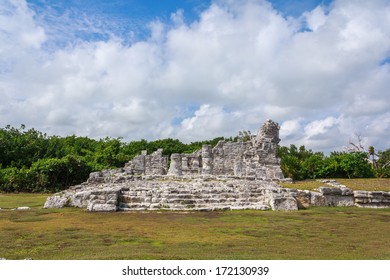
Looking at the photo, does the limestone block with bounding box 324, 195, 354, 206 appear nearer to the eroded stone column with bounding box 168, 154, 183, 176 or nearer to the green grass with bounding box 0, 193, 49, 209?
the eroded stone column with bounding box 168, 154, 183, 176

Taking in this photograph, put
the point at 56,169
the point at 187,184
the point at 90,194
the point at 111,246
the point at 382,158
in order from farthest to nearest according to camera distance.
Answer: the point at 382,158
the point at 56,169
the point at 187,184
the point at 90,194
the point at 111,246

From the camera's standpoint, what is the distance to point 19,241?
7.46 meters

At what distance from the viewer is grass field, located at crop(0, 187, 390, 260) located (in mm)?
6309

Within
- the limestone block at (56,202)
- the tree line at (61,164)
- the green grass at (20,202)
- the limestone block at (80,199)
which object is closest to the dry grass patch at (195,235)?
the limestone block at (56,202)

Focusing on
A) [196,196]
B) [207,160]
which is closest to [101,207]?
[196,196]

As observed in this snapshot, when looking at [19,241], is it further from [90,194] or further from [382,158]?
[382,158]

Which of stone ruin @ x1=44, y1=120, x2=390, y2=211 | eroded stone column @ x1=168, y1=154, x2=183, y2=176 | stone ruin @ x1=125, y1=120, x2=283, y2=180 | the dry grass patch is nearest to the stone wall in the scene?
stone ruin @ x1=44, y1=120, x2=390, y2=211

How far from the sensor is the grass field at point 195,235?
20.7ft

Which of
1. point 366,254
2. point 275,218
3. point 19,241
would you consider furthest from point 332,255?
point 19,241

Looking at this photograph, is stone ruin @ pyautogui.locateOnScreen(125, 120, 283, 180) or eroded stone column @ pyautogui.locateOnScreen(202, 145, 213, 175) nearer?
stone ruin @ pyautogui.locateOnScreen(125, 120, 283, 180)

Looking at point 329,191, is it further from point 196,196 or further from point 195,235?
point 195,235

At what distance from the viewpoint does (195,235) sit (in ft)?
27.1

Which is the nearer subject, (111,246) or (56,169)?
(111,246)

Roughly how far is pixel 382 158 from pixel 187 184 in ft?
98.5
